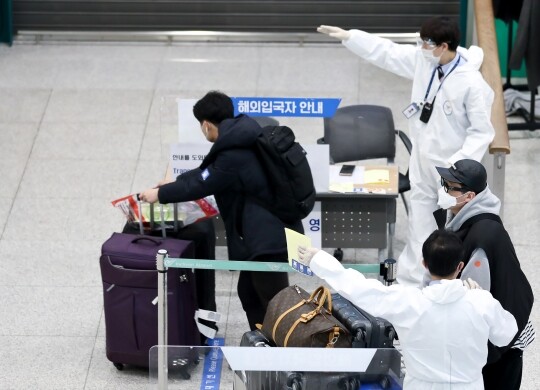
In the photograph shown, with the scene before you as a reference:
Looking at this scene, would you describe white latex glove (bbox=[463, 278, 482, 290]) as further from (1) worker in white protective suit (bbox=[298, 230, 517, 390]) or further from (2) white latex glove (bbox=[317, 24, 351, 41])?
(2) white latex glove (bbox=[317, 24, 351, 41])

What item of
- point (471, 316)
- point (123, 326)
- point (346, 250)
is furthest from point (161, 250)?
point (346, 250)

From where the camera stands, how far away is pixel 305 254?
17.2 feet

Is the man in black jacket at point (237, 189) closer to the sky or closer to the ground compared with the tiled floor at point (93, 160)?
closer to the sky

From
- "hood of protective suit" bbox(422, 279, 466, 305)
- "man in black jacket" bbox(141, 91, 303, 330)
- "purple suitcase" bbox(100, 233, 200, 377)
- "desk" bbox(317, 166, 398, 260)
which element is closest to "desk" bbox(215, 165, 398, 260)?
"desk" bbox(317, 166, 398, 260)

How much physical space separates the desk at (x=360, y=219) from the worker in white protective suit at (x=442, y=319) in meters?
3.04

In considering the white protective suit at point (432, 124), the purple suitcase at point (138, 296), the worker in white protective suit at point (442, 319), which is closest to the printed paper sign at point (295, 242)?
the worker in white protective suit at point (442, 319)

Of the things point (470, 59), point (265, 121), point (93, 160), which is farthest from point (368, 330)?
point (93, 160)

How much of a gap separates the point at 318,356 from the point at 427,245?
650 mm

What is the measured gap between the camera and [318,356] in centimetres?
504

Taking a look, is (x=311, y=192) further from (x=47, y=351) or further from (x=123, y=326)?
(x=47, y=351)

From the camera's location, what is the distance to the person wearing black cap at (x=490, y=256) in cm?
529

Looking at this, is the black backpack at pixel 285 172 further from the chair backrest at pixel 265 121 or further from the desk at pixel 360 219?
the chair backrest at pixel 265 121

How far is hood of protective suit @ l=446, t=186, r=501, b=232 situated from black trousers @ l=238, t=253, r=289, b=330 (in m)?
1.52

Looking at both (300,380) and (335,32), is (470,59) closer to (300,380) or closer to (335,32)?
(335,32)
